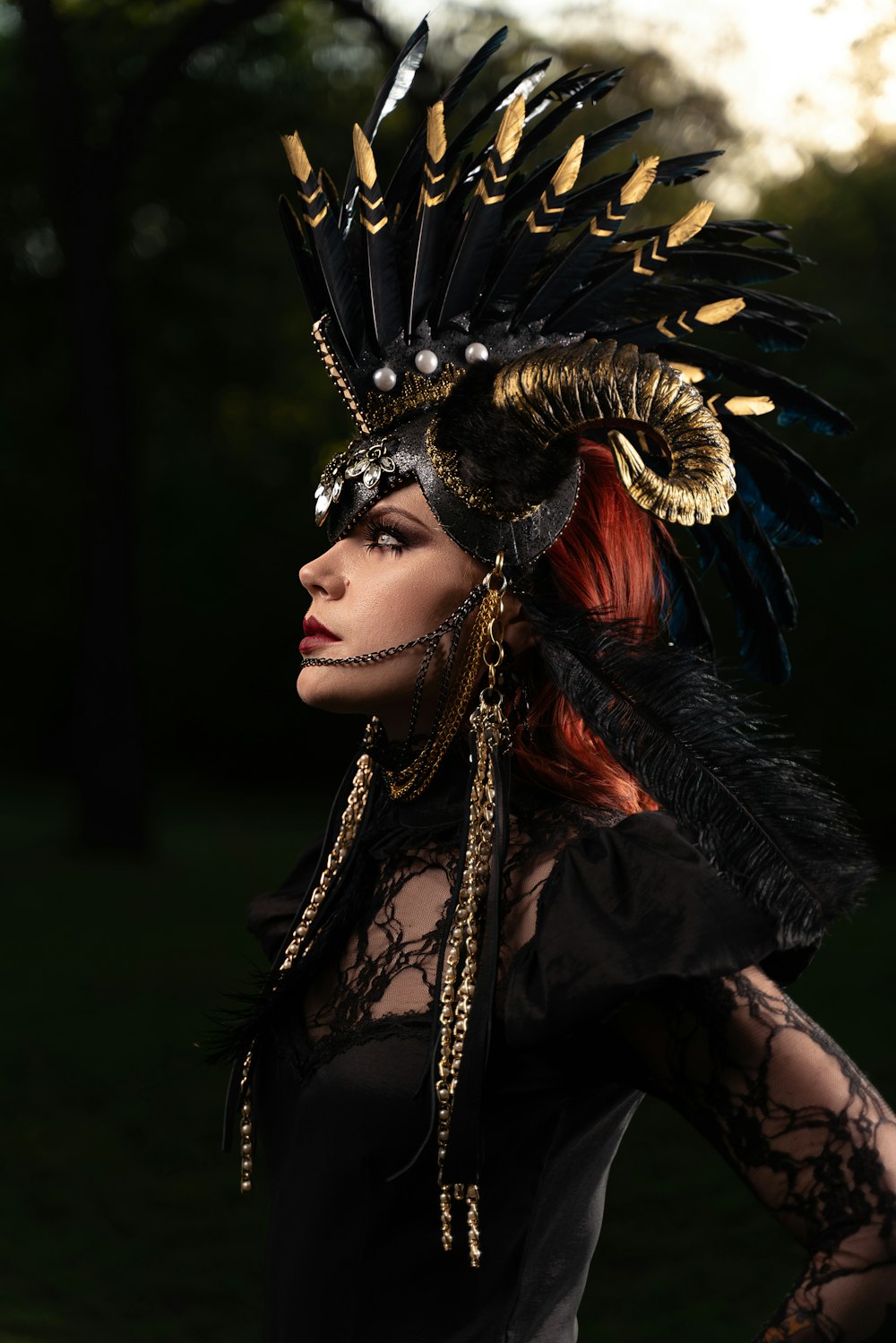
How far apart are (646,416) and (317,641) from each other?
0.52 metres

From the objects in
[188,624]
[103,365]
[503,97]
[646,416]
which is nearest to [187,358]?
[188,624]

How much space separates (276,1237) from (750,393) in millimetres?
1317

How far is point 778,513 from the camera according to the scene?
2168 mm

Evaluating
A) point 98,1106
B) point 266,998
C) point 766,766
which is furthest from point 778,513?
point 98,1106

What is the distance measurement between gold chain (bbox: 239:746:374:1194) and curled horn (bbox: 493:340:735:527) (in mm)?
554

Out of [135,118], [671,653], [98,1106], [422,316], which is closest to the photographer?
[671,653]

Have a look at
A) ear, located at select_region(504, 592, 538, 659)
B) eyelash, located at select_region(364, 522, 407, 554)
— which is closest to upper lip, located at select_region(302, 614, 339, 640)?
eyelash, located at select_region(364, 522, 407, 554)

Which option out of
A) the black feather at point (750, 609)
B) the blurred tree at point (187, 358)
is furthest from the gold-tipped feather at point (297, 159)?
the blurred tree at point (187, 358)

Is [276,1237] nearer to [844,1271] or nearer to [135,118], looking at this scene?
[844,1271]

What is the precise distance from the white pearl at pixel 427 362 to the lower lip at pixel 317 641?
14.9 inches

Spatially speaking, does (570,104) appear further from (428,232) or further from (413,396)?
(413,396)

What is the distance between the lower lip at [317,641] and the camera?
1925 mm

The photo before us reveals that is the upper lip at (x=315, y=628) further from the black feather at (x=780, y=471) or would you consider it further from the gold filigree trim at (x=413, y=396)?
the black feather at (x=780, y=471)

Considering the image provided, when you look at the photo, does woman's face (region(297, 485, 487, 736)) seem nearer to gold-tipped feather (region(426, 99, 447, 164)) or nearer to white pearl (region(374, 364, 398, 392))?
white pearl (region(374, 364, 398, 392))
